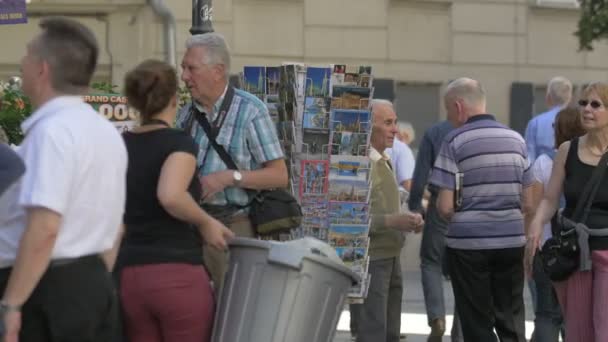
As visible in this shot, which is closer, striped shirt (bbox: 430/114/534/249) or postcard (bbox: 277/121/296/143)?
postcard (bbox: 277/121/296/143)

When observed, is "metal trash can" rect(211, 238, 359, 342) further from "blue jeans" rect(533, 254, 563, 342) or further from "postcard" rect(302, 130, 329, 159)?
"blue jeans" rect(533, 254, 563, 342)

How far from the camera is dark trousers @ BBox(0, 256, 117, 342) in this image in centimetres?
455

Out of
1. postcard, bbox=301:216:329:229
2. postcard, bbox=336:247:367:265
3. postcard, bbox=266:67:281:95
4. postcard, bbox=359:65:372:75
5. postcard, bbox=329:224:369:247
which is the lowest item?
postcard, bbox=336:247:367:265

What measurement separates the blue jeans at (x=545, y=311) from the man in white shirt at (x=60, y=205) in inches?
200

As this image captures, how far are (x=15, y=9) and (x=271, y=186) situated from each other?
4.38 meters

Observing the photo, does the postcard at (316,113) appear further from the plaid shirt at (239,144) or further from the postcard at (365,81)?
the plaid shirt at (239,144)

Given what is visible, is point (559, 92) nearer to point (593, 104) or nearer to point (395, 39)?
point (593, 104)

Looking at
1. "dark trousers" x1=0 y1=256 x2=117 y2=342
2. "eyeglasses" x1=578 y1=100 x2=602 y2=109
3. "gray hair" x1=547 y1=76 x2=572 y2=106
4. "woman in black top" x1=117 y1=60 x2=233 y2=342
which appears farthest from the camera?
"gray hair" x1=547 y1=76 x2=572 y2=106

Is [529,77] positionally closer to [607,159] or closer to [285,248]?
[607,159]

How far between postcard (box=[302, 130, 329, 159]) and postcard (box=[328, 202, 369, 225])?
1.07ft

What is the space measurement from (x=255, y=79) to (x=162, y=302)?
3130 mm

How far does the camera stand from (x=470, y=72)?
18.4 m

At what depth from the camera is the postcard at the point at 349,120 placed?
8.21m

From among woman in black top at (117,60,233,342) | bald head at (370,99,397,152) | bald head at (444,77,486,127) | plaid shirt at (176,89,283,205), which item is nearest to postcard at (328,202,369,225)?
bald head at (444,77,486,127)
